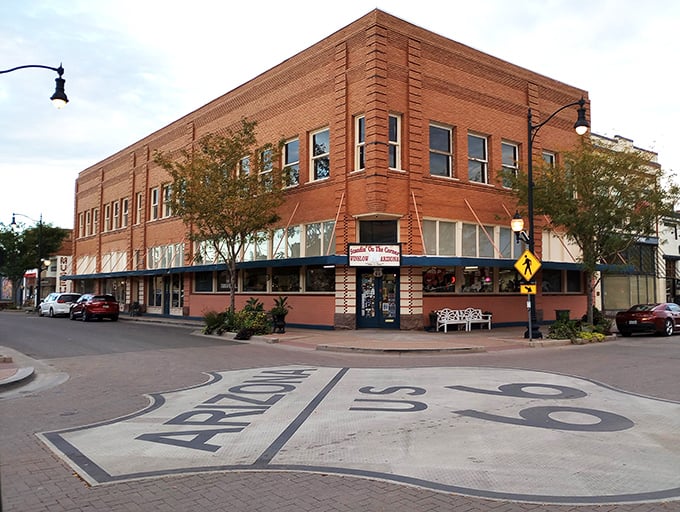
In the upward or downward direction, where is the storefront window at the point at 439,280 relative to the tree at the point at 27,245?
downward

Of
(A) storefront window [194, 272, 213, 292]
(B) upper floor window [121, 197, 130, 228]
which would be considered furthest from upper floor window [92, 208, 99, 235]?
(A) storefront window [194, 272, 213, 292]

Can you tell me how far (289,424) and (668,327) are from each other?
21.0 metres

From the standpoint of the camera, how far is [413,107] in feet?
74.7

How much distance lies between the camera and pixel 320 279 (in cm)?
2367

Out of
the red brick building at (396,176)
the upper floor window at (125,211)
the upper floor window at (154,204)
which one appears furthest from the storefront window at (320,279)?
the upper floor window at (125,211)

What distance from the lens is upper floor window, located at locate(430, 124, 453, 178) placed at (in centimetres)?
2389

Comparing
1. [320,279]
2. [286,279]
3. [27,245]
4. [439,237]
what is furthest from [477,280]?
[27,245]

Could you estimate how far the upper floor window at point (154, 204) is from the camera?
38188 mm

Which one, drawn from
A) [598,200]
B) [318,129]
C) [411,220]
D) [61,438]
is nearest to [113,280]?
[318,129]

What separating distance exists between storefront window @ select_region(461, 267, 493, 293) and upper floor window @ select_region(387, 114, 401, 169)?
5583 millimetres

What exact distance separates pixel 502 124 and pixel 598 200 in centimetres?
687

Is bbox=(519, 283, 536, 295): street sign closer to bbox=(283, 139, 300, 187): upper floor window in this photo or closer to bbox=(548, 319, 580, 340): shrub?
bbox=(548, 319, 580, 340): shrub

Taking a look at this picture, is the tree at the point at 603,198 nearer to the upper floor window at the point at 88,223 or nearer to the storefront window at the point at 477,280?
the storefront window at the point at 477,280

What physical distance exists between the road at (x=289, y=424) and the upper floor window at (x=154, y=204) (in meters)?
23.4
